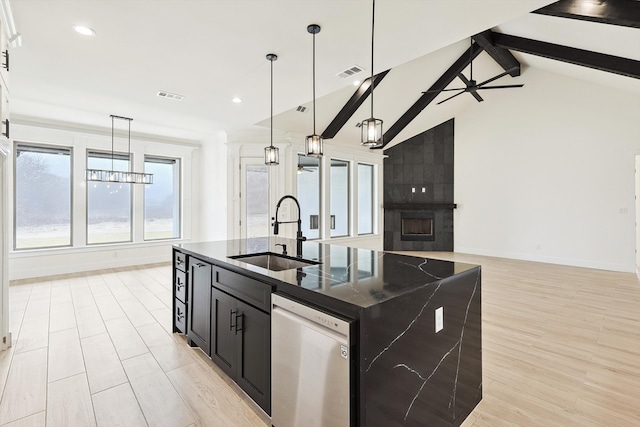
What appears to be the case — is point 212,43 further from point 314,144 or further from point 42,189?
point 42,189

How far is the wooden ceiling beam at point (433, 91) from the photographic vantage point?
589 centimetres

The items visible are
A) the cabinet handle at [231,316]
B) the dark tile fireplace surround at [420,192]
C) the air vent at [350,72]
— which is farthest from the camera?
the dark tile fireplace surround at [420,192]

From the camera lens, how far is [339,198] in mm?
7793

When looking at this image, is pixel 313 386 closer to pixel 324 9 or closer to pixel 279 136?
pixel 324 9

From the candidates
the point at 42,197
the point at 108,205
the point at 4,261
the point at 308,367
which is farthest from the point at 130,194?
the point at 308,367

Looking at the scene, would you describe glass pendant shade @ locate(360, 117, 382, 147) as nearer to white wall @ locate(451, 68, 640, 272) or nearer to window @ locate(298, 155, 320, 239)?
window @ locate(298, 155, 320, 239)

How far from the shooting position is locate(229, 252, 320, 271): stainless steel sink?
240 centimetres

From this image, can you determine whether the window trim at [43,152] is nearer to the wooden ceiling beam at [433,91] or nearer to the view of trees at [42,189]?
the view of trees at [42,189]

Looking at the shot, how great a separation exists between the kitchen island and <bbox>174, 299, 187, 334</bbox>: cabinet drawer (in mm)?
431

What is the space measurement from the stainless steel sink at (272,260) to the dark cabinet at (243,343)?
36 centimetres

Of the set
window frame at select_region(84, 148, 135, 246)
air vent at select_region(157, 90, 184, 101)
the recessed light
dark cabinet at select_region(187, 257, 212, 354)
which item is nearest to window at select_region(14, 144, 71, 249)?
window frame at select_region(84, 148, 135, 246)

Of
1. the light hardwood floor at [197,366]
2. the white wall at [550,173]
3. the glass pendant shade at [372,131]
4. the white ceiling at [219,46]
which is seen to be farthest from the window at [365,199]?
the glass pendant shade at [372,131]

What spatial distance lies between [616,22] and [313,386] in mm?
4918

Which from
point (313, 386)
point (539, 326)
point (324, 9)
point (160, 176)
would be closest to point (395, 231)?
point (539, 326)
